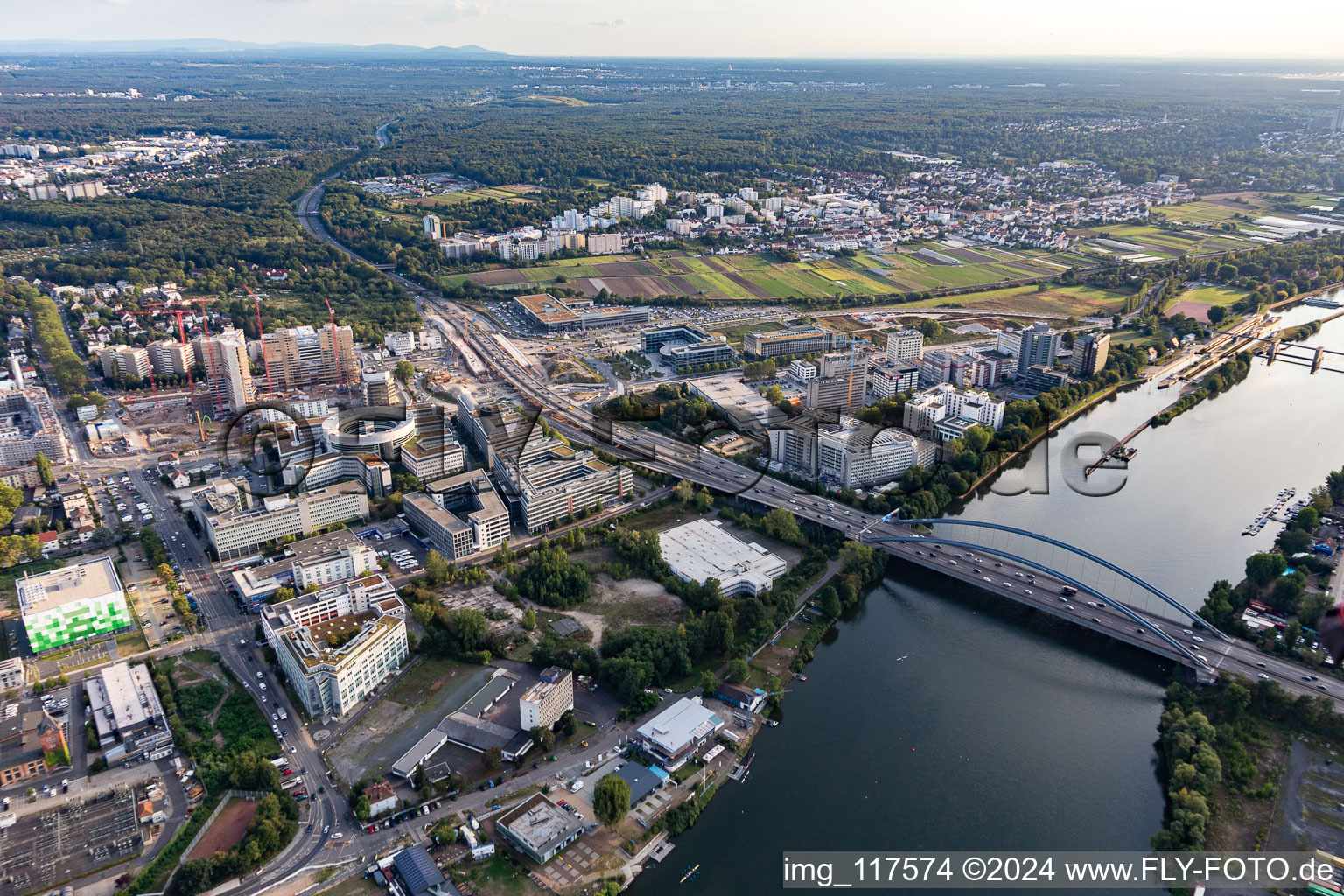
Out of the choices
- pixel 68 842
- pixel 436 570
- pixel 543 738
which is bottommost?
pixel 68 842

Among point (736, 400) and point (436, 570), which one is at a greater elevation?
point (736, 400)

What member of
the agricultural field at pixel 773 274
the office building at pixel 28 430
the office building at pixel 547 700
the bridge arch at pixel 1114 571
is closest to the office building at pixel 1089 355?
the agricultural field at pixel 773 274

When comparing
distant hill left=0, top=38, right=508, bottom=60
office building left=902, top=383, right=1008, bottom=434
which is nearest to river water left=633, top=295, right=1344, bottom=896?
office building left=902, top=383, right=1008, bottom=434

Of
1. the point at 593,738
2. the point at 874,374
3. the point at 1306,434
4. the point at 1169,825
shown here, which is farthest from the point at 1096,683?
the point at 1306,434

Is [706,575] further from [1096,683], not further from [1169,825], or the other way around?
[1169,825]

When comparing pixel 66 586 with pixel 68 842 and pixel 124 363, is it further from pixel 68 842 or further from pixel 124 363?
pixel 124 363

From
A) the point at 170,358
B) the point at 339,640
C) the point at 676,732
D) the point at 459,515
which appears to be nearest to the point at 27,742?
the point at 339,640

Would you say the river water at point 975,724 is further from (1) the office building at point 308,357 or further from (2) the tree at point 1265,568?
(1) the office building at point 308,357
